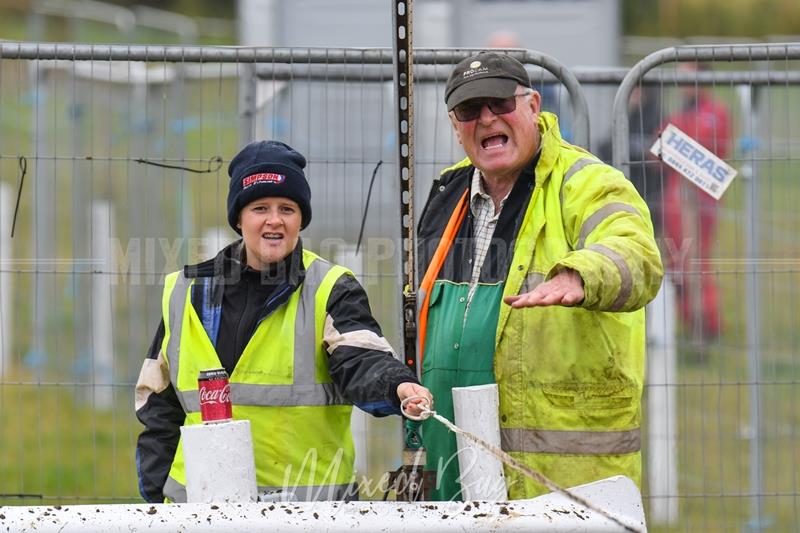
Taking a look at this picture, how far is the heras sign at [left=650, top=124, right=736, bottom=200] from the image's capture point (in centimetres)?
496

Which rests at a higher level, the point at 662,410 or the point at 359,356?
the point at 359,356

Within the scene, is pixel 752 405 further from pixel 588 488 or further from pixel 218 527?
pixel 218 527

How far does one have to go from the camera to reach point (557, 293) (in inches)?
119

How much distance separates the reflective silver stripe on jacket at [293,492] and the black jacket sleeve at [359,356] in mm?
281

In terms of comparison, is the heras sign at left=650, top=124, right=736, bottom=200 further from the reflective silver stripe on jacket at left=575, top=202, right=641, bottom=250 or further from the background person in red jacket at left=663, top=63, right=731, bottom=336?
the reflective silver stripe on jacket at left=575, top=202, right=641, bottom=250

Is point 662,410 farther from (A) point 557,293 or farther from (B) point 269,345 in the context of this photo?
(A) point 557,293

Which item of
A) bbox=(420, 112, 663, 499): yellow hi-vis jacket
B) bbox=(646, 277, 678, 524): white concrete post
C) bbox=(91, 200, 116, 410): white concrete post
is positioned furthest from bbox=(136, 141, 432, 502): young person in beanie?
bbox=(91, 200, 116, 410): white concrete post

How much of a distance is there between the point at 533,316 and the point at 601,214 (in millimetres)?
365

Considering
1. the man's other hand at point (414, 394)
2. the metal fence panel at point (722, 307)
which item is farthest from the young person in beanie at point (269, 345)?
the metal fence panel at point (722, 307)

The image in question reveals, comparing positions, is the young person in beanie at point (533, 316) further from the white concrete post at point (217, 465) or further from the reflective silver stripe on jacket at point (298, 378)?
the white concrete post at point (217, 465)

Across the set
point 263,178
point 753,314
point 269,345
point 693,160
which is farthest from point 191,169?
point 753,314

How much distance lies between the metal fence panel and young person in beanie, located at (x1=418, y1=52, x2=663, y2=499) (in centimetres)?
128

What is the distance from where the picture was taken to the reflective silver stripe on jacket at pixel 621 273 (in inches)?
124

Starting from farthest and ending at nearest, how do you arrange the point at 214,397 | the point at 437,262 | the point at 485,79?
1. the point at 437,262
2. the point at 485,79
3. the point at 214,397
